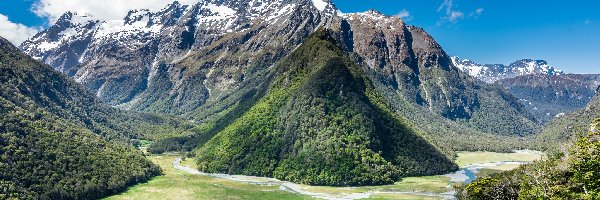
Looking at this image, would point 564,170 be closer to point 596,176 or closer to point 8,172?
point 596,176

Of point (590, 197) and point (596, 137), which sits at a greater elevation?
point (596, 137)

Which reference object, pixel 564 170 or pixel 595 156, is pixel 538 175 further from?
pixel 595 156

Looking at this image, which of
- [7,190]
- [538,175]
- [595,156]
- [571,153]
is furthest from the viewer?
[7,190]

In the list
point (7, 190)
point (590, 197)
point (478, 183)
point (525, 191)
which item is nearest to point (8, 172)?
point (7, 190)

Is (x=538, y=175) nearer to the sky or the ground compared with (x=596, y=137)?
nearer to the ground

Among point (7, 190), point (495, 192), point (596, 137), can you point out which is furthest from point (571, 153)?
point (7, 190)

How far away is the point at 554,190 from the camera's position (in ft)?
291

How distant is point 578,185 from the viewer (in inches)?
3430

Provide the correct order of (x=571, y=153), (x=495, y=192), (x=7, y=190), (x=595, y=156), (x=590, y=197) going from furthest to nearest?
(x=7, y=190) → (x=495, y=192) → (x=571, y=153) → (x=595, y=156) → (x=590, y=197)

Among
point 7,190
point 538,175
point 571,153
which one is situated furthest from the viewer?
point 7,190

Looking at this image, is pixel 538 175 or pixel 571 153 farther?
pixel 538 175

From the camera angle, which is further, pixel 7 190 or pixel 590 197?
pixel 7 190

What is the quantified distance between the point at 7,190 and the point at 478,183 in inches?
6645

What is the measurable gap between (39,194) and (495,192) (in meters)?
172
